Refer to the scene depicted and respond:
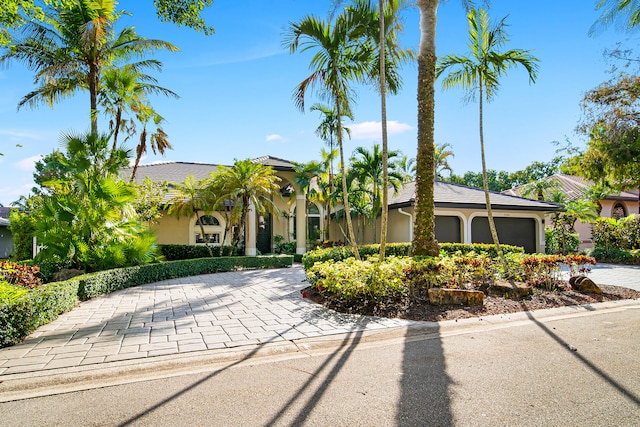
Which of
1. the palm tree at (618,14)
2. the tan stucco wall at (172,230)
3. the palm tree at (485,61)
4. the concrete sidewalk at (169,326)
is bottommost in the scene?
the concrete sidewalk at (169,326)

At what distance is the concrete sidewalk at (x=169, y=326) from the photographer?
4.58m

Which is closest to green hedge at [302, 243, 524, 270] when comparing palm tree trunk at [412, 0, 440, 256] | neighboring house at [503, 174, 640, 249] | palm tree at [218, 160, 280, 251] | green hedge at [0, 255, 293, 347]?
palm tree trunk at [412, 0, 440, 256]

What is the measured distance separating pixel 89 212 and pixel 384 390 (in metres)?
8.65

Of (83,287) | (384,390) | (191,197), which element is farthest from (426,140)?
(191,197)

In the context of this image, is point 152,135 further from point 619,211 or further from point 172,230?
point 619,211

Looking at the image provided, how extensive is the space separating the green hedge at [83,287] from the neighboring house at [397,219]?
248cm

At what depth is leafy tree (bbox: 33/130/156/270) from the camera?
854 cm

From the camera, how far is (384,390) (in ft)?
11.6

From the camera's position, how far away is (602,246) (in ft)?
63.2

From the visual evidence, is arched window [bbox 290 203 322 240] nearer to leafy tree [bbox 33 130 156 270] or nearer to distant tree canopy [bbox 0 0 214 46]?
leafy tree [bbox 33 130 156 270]

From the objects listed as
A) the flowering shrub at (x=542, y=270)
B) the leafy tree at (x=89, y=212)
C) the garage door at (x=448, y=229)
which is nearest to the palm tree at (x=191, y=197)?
the leafy tree at (x=89, y=212)

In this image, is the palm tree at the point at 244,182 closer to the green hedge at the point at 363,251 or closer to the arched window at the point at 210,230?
the green hedge at the point at 363,251

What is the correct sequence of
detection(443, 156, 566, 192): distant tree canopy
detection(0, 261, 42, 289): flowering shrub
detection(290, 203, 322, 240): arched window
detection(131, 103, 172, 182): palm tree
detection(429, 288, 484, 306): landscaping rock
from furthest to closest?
detection(443, 156, 566, 192): distant tree canopy, detection(290, 203, 322, 240): arched window, detection(131, 103, 172, 182): palm tree, detection(0, 261, 42, 289): flowering shrub, detection(429, 288, 484, 306): landscaping rock

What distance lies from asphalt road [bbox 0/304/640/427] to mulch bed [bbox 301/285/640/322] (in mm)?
1336
